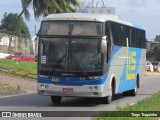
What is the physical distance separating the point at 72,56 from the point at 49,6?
32405 millimetres

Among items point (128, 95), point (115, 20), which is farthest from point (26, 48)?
point (115, 20)

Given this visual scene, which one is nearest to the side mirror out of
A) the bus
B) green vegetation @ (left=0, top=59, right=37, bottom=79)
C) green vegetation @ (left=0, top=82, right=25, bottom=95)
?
the bus

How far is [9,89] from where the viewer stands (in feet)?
90.4

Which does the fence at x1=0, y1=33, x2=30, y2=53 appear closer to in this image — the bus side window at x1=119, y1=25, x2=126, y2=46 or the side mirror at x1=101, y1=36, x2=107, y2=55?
the bus side window at x1=119, y1=25, x2=126, y2=46

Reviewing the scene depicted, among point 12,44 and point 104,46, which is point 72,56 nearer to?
point 104,46

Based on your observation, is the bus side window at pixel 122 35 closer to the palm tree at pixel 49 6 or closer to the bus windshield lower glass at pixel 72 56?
the bus windshield lower glass at pixel 72 56

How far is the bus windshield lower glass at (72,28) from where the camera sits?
61.8 feet

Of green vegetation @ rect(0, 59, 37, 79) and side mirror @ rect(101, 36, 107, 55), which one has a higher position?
side mirror @ rect(101, 36, 107, 55)

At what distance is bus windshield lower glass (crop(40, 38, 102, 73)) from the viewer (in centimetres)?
1855

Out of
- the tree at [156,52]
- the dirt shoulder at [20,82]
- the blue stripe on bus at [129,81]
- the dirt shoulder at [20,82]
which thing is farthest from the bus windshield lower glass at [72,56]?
the tree at [156,52]

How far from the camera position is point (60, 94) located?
735 inches

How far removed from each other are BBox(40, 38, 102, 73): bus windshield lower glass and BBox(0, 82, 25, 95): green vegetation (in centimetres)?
797

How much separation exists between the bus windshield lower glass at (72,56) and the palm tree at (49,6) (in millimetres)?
31138

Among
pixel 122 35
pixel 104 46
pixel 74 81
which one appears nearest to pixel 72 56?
pixel 74 81
